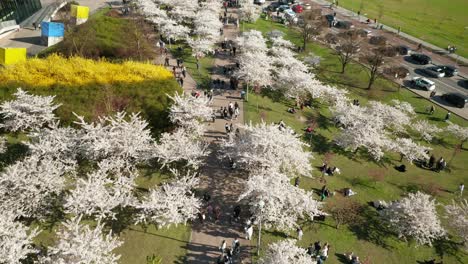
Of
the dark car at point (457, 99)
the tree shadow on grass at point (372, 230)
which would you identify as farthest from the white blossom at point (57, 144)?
the dark car at point (457, 99)

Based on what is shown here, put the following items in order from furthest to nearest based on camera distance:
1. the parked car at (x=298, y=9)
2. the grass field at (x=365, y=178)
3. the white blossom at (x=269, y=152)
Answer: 1. the parked car at (x=298, y=9)
2. the white blossom at (x=269, y=152)
3. the grass field at (x=365, y=178)

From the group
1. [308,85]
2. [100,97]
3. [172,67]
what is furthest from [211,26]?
[100,97]

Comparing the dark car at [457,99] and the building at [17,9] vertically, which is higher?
the building at [17,9]

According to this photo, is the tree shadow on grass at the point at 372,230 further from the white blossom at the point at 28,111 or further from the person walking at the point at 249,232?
the white blossom at the point at 28,111

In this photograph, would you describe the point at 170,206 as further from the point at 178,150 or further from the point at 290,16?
the point at 290,16

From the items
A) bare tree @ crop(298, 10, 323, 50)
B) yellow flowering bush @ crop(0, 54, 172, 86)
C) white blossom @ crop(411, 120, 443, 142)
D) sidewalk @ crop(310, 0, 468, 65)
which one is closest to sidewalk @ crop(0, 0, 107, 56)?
yellow flowering bush @ crop(0, 54, 172, 86)

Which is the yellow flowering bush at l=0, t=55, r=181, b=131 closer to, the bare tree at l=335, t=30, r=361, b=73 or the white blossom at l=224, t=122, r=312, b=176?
the white blossom at l=224, t=122, r=312, b=176

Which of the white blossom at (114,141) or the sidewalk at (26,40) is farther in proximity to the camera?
the sidewalk at (26,40)
